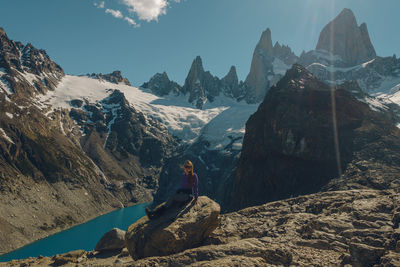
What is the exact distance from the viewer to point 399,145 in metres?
59.7

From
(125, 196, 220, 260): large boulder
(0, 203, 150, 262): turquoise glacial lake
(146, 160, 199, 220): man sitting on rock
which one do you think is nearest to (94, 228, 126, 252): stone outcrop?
(125, 196, 220, 260): large boulder

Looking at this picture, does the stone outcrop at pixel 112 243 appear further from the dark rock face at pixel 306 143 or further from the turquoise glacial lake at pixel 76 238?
the turquoise glacial lake at pixel 76 238

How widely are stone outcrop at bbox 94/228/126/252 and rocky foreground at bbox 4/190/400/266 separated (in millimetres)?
12569

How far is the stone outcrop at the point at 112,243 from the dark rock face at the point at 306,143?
41.4 m

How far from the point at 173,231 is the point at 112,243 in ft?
50.4

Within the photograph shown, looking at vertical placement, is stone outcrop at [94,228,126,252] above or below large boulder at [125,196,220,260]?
below

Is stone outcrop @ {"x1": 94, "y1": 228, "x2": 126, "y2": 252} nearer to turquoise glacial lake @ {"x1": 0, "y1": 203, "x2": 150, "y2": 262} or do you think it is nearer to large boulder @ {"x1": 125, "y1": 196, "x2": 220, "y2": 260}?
large boulder @ {"x1": 125, "y1": 196, "x2": 220, "y2": 260}

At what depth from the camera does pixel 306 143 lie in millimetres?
69312

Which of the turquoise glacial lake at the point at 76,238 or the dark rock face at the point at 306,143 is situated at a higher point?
the dark rock face at the point at 306,143

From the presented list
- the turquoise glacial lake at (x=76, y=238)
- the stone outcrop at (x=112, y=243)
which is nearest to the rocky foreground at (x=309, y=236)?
the stone outcrop at (x=112, y=243)

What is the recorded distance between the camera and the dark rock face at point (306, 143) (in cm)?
6028

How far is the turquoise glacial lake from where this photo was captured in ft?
334

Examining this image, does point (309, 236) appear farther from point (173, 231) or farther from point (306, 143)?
point (306, 143)

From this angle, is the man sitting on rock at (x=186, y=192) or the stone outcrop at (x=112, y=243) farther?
the stone outcrop at (x=112, y=243)
